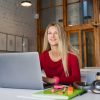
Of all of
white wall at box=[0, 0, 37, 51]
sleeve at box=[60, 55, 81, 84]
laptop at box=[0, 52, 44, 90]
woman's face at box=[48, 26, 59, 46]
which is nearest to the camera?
laptop at box=[0, 52, 44, 90]

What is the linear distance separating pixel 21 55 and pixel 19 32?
16.7ft

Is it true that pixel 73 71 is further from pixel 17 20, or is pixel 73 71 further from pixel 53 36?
pixel 17 20

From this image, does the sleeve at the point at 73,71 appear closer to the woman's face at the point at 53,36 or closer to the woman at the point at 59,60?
the woman at the point at 59,60

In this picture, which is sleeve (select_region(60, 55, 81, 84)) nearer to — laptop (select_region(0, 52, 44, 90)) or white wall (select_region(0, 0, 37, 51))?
laptop (select_region(0, 52, 44, 90))

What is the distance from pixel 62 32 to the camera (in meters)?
1.70

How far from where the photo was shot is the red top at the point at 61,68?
159 centimetres

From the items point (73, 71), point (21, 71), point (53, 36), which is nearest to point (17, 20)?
point (53, 36)

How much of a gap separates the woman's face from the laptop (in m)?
0.56

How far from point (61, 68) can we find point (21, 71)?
1.87 ft

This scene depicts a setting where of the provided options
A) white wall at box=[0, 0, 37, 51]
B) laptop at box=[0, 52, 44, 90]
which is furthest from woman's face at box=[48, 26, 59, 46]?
white wall at box=[0, 0, 37, 51]

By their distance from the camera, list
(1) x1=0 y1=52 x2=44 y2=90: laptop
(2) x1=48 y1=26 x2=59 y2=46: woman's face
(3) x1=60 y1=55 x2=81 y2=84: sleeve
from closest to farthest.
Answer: (1) x1=0 y1=52 x2=44 y2=90: laptop < (3) x1=60 y1=55 x2=81 y2=84: sleeve < (2) x1=48 y1=26 x2=59 y2=46: woman's face

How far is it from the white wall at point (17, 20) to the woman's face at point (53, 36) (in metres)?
3.98

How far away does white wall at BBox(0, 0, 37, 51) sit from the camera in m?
5.67

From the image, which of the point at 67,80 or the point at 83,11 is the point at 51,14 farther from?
the point at 67,80
